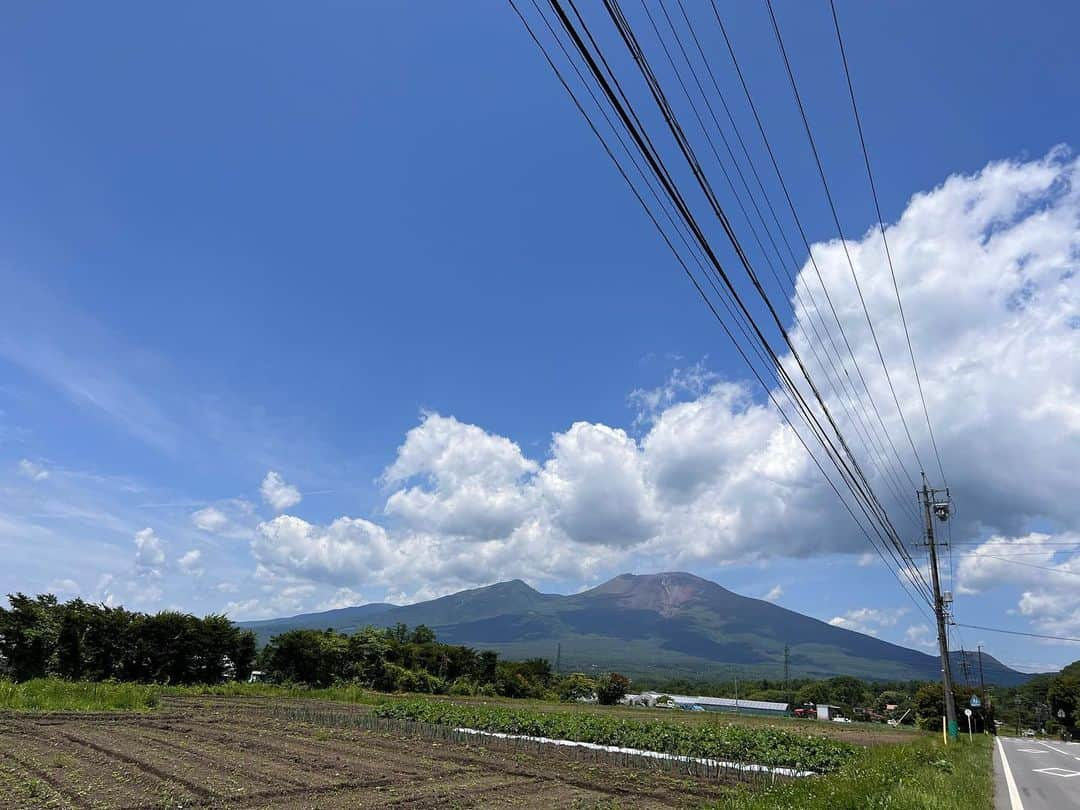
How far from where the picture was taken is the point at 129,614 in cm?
3172

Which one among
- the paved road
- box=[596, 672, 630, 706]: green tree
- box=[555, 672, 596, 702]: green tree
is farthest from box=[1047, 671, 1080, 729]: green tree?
the paved road

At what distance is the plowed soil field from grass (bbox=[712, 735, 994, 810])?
276cm

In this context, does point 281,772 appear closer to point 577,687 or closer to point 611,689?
point 611,689

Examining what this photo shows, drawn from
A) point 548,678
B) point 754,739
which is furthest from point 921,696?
point 754,739

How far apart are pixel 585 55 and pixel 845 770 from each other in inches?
607

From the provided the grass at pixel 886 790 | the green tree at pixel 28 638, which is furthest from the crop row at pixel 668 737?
the green tree at pixel 28 638

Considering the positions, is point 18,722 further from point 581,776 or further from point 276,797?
point 581,776

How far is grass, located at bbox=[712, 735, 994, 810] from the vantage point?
882cm

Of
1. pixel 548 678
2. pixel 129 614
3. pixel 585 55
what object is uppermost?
pixel 585 55

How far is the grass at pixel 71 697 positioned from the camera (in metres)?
21.2

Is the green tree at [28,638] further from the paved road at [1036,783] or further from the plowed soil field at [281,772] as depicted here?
the paved road at [1036,783]

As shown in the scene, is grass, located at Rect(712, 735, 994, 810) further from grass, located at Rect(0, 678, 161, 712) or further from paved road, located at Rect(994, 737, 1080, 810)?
grass, located at Rect(0, 678, 161, 712)

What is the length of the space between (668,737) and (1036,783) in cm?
955

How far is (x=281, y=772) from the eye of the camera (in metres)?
13.0
